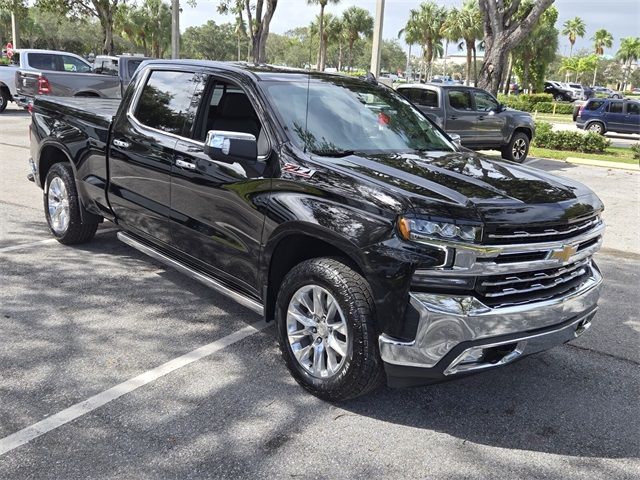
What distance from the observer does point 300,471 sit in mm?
2943

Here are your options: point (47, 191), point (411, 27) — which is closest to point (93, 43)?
point (411, 27)

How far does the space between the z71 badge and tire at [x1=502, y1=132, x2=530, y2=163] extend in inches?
491

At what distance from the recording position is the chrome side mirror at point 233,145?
3682 millimetres

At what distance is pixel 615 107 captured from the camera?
984 inches

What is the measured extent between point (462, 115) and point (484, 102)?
95cm

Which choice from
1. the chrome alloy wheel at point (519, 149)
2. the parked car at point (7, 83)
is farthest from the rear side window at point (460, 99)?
the parked car at point (7, 83)

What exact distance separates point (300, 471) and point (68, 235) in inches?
164

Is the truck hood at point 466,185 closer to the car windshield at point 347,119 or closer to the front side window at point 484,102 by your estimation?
the car windshield at point 347,119

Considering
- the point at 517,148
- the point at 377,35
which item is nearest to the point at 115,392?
the point at 377,35

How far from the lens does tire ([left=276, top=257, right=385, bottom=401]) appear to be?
3236 millimetres

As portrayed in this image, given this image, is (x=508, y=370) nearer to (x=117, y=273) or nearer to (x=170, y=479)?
(x=170, y=479)

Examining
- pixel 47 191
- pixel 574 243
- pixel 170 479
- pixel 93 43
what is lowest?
pixel 170 479

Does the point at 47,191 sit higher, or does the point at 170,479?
the point at 47,191

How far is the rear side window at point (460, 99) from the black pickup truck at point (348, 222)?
386 inches
